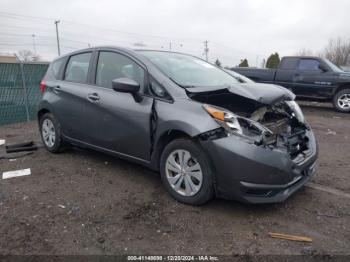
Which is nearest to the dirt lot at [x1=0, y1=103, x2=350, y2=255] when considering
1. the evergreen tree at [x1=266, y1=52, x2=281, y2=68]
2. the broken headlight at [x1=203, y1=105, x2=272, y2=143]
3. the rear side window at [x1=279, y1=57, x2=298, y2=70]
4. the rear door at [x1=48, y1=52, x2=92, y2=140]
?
the rear door at [x1=48, y1=52, x2=92, y2=140]

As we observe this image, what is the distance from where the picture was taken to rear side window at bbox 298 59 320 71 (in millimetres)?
11147

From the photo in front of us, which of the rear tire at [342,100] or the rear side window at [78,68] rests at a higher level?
the rear side window at [78,68]

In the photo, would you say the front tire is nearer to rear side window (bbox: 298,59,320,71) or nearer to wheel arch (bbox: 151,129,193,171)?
wheel arch (bbox: 151,129,193,171)

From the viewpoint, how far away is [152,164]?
12.7ft

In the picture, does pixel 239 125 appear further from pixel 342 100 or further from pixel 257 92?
pixel 342 100

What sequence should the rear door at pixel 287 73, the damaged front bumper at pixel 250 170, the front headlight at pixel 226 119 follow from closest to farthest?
the damaged front bumper at pixel 250 170 < the front headlight at pixel 226 119 < the rear door at pixel 287 73

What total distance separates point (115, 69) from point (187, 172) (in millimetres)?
1766

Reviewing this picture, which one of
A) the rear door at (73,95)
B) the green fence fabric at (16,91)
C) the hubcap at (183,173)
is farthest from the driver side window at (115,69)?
the green fence fabric at (16,91)

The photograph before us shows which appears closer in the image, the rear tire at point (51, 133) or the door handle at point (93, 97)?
the door handle at point (93, 97)

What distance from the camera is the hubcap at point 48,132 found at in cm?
542

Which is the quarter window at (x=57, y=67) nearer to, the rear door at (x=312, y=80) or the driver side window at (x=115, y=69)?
the driver side window at (x=115, y=69)

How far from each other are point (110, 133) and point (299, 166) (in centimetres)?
229

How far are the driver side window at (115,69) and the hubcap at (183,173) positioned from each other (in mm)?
956

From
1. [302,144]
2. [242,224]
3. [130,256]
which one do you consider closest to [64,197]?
[130,256]
